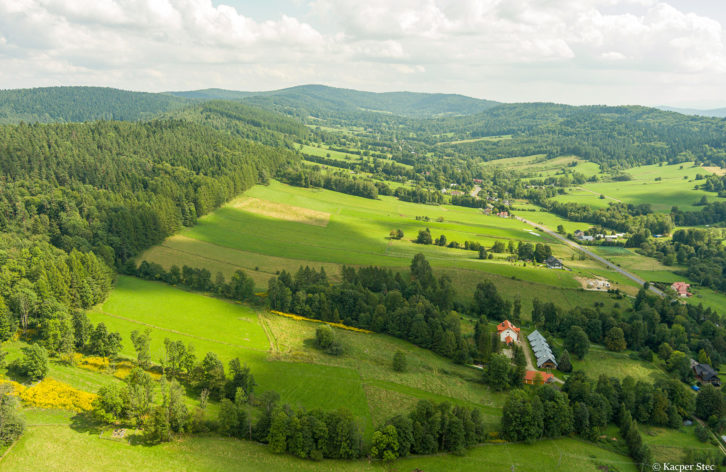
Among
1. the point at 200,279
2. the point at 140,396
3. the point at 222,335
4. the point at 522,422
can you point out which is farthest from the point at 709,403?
the point at 200,279

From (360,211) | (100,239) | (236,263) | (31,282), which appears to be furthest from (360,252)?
(31,282)

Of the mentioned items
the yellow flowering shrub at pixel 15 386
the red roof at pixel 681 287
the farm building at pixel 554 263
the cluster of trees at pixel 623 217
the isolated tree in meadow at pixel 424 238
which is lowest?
the yellow flowering shrub at pixel 15 386

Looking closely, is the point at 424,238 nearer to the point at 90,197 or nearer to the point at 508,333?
the point at 508,333

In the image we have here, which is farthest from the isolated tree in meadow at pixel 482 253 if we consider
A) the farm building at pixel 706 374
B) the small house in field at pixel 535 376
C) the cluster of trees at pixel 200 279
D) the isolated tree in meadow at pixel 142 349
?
the isolated tree in meadow at pixel 142 349

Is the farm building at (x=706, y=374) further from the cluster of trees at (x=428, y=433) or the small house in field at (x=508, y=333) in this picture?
the cluster of trees at (x=428, y=433)

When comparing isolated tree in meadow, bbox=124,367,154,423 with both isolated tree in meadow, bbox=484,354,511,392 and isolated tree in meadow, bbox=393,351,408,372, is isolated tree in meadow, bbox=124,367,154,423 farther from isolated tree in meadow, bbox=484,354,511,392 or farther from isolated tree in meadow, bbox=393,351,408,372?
isolated tree in meadow, bbox=484,354,511,392

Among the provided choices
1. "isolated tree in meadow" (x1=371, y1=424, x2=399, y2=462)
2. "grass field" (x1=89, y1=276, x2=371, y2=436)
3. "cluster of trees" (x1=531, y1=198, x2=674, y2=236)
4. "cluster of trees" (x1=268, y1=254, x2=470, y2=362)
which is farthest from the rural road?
"isolated tree in meadow" (x1=371, y1=424, x2=399, y2=462)
